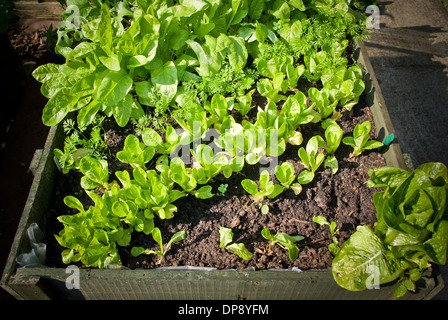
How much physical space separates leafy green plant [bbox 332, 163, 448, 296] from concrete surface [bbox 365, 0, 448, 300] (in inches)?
43.7

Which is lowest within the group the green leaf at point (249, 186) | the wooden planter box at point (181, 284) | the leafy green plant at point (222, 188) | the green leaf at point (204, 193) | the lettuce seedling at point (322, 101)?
the wooden planter box at point (181, 284)

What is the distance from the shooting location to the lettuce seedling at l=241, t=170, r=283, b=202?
1826 mm

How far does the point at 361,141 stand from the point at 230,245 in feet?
2.89

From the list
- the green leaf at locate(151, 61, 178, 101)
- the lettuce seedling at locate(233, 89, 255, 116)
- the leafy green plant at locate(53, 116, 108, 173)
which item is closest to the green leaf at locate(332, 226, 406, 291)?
the lettuce seedling at locate(233, 89, 255, 116)

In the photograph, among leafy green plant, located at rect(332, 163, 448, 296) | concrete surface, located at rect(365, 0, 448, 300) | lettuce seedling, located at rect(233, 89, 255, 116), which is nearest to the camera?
leafy green plant, located at rect(332, 163, 448, 296)

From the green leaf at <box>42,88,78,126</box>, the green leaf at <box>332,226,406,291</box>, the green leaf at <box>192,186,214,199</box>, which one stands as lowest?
the green leaf at <box>332,226,406,291</box>

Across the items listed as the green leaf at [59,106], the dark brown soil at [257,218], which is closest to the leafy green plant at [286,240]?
the dark brown soil at [257,218]

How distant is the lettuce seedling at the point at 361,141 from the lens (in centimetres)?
196

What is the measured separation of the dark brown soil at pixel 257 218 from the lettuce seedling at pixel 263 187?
71 millimetres

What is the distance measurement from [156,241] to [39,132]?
1580 millimetres

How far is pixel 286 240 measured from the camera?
5.56ft

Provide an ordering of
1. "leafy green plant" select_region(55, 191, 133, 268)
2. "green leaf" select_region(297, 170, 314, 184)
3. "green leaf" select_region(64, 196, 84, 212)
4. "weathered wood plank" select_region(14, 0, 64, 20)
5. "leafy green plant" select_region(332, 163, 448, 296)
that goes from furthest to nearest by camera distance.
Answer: "weathered wood plank" select_region(14, 0, 64, 20) < "green leaf" select_region(297, 170, 314, 184) < "green leaf" select_region(64, 196, 84, 212) < "leafy green plant" select_region(55, 191, 133, 268) < "leafy green plant" select_region(332, 163, 448, 296)

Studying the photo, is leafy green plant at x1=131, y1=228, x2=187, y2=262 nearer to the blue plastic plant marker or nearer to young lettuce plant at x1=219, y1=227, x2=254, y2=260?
young lettuce plant at x1=219, y1=227, x2=254, y2=260

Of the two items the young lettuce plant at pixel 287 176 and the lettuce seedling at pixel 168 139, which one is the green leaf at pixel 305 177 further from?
the lettuce seedling at pixel 168 139
